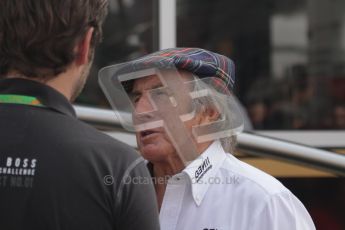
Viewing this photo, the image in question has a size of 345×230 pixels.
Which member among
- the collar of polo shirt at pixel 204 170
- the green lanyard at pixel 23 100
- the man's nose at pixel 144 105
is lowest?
the collar of polo shirt at pixel 204 170

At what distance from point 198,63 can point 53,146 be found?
706mm

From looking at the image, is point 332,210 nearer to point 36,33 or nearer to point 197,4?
point 197,4

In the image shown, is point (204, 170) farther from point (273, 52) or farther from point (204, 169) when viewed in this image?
point (273, 52)

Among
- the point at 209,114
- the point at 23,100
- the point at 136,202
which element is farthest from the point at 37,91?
the point at 209,114

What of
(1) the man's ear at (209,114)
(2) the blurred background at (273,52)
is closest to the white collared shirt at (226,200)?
(1) the man's ear at (209,114)

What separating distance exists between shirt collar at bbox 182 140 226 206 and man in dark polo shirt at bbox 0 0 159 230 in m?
0.49

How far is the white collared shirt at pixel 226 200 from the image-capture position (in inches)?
68.2

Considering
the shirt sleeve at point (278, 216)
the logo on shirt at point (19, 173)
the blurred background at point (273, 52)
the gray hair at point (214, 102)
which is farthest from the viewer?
the blurred background at point (273, 52)

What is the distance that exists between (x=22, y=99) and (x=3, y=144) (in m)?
0.08

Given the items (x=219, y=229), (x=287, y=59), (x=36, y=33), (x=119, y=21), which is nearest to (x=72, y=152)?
(x=36, y=33)

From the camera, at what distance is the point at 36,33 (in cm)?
128

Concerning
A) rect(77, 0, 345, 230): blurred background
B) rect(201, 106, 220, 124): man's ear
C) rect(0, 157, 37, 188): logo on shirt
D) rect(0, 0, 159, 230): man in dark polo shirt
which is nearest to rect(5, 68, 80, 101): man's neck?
rect(0, 0, 159, 230): man in dark polo shirt

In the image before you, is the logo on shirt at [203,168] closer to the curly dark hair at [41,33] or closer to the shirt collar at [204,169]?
the shirt collar at [204,169]

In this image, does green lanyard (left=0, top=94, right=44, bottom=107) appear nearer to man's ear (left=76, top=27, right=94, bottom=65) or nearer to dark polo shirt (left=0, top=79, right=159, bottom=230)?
dark polo shirt (left=0, top=79, right=159, bottom=230)
